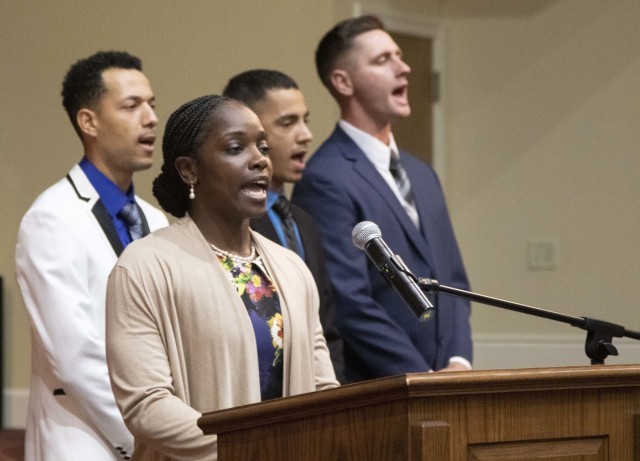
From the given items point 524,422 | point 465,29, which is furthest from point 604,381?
point 465,29

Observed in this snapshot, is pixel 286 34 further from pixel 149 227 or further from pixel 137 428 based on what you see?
pixel 137 428

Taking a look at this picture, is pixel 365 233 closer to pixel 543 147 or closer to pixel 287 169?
pixel 287 169

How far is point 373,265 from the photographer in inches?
143

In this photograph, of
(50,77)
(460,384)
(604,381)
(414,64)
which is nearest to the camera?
(460,384)

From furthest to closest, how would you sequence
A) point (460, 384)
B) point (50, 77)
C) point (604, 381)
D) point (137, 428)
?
1. point (50, 77)
2. point (137, 428)
3. point (604, 381)
4. point (460, 384)

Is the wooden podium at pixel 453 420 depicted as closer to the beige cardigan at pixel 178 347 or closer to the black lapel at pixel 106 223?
the beige cardigan at pixel 178 347

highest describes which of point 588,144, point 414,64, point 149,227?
point 414,64

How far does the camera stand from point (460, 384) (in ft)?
5.89

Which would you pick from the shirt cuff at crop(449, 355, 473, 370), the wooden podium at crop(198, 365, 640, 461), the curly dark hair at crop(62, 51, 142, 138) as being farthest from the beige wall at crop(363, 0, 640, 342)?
the wooden podium at crop(198, 365, 640, 461)

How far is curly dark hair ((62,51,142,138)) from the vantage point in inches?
Result: 136

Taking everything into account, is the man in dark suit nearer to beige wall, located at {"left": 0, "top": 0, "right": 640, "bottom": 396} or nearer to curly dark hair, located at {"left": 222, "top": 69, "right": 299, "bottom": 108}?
curly dark hair, located at {"left": 222, "top": 69, "right": 299, "bottom": 108}

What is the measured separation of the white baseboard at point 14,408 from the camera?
5.40m

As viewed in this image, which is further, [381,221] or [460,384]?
[381,221]

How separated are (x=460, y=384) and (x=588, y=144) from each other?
13.7 feet
